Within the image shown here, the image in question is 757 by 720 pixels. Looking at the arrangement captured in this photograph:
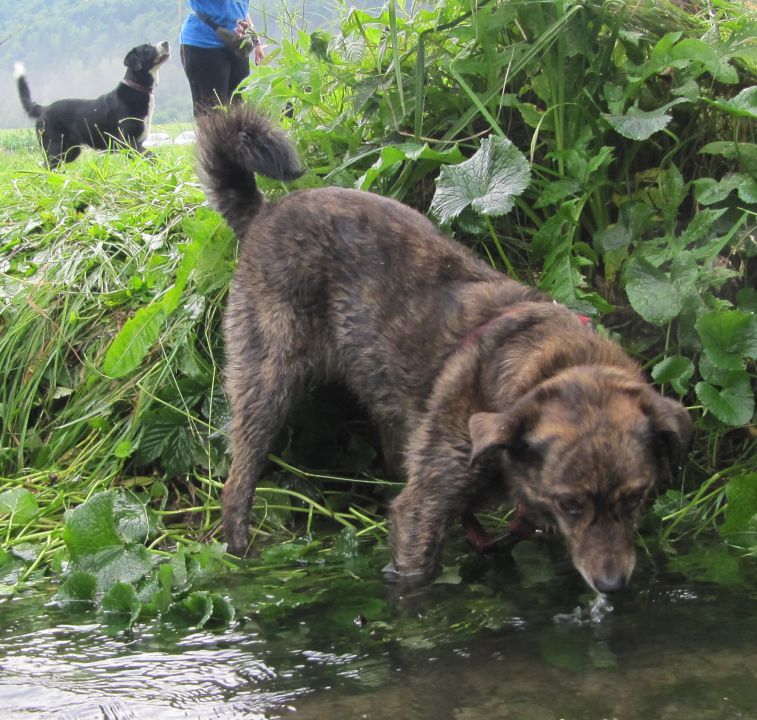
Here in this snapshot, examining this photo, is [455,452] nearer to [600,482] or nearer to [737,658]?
[600,482]

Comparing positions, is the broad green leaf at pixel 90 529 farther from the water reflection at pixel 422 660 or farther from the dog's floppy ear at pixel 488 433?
the dog's floppy ear at pixel 488 433

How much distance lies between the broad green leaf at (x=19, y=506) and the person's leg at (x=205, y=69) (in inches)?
216

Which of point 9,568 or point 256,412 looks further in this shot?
point 256,412

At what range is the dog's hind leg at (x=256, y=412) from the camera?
4.30m

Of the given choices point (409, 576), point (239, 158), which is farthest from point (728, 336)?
point (239, 158)

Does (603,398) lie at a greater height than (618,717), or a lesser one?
greater

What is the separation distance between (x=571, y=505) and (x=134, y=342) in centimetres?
219

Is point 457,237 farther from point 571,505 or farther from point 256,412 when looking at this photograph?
point 571,505

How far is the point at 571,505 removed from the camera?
3205mm

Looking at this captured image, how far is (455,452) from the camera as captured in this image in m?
3.63

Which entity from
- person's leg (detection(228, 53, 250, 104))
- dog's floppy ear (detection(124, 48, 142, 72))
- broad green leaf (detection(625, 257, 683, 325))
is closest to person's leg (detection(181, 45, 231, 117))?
person's leg (detection(228, 53, 250, 104))

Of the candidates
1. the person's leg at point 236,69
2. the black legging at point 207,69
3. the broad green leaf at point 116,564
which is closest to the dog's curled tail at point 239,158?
the broad green leaf at point 116,564

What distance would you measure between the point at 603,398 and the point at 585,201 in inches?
55.0

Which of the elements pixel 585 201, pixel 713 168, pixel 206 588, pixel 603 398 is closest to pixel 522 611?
pixel 603 398
